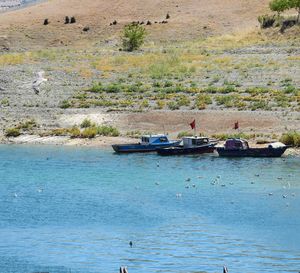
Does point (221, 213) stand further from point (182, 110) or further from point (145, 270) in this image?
point (182, 110)

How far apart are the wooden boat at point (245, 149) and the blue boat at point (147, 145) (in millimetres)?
4339

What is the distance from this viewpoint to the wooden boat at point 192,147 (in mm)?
75938

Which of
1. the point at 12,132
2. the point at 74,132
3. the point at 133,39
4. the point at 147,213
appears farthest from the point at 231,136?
the point at 133,39

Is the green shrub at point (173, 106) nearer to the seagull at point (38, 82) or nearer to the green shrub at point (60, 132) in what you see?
the green shrub at point (60, 132)

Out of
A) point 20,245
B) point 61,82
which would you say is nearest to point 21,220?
point 20,245

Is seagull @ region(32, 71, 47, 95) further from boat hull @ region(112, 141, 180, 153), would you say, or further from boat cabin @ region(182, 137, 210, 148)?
boat cabin @ region(182, 137, 210, 148)

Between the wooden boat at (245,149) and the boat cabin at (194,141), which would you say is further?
the boat cabin at (194,141)

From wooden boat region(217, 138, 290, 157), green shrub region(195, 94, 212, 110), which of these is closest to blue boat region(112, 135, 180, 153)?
wooden boat region(217, 138, 290, 157)

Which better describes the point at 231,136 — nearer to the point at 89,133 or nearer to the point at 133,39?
the point at 89,133

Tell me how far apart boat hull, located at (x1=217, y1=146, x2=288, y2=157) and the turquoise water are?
0.79 metres

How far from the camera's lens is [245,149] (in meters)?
73.9

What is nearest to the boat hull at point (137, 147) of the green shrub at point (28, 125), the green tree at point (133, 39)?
the green shrub at point (28, 125)

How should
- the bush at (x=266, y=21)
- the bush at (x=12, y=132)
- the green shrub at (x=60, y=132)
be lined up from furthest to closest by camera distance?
the bush at (x=266, y=21) < the bush at (x=12, y=132) < the green shrub at (x=60, y=132)

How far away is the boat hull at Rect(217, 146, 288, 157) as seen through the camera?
73.2 metres
